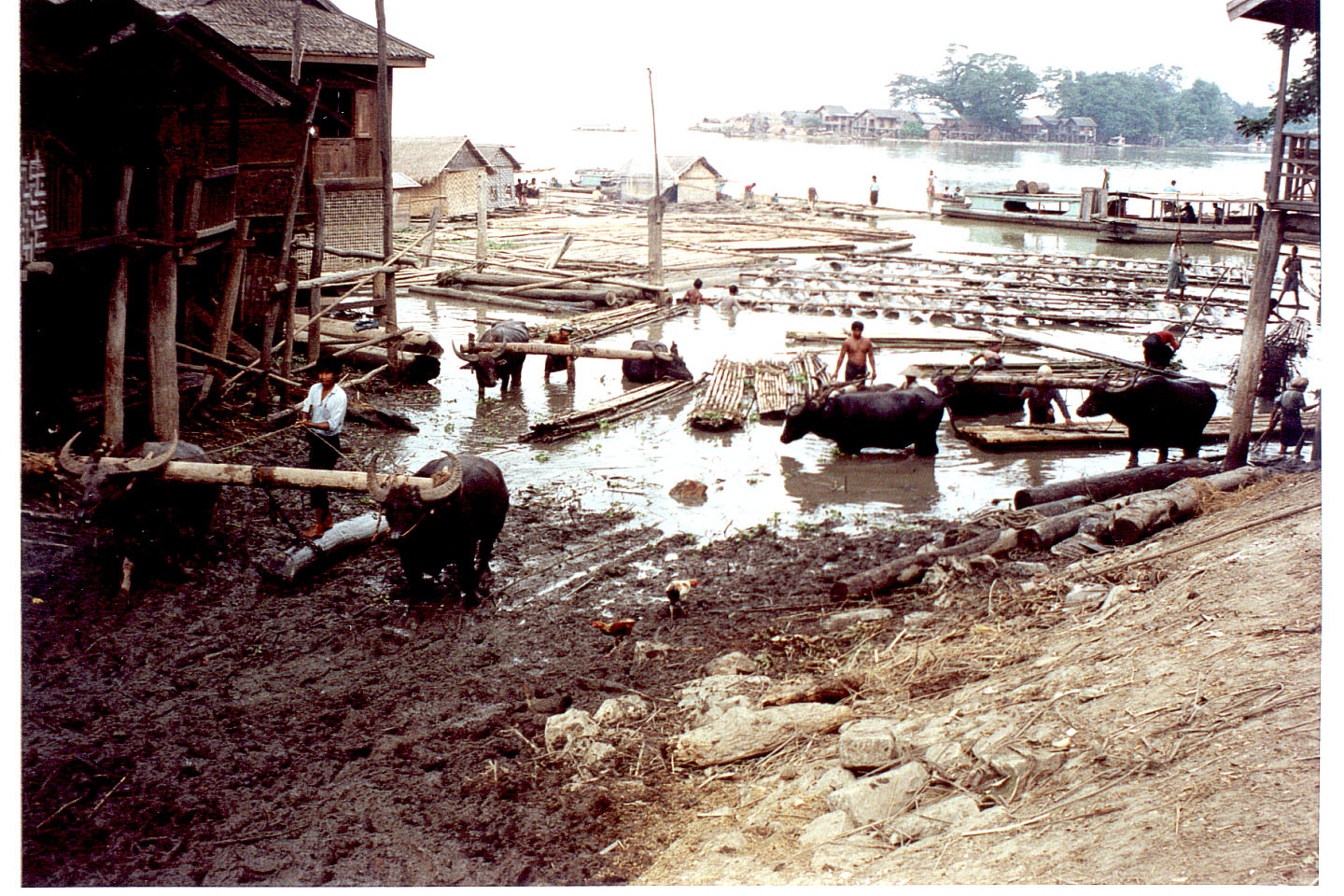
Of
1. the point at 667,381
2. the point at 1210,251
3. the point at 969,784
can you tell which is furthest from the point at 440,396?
the point at 1210,251

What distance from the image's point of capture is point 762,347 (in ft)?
69.7

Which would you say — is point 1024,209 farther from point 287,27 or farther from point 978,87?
point 287,27

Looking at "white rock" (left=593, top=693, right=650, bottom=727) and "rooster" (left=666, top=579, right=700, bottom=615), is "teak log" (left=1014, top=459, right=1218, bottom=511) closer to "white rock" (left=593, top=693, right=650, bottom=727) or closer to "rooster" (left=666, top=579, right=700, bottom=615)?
"rooster" (left=666, top=579, right=700, bottom=615)

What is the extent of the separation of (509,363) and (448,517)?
809 centimetres

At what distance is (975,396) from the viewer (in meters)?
15.4

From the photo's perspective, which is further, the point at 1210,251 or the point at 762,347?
the point at 1210,251

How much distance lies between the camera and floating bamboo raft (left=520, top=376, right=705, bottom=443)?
1372 centimetres

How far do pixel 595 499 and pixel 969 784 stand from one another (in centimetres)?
680

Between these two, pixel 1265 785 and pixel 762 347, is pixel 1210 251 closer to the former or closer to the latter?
pixel 762 347

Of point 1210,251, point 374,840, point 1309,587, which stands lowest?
point 374,840

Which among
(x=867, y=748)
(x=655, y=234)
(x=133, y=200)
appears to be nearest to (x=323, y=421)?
(x=133, y=200)

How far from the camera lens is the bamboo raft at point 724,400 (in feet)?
47.5

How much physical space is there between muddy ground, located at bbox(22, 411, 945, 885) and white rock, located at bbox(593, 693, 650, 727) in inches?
5.3

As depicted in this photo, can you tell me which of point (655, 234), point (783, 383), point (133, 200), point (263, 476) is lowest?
point (263, 476)
